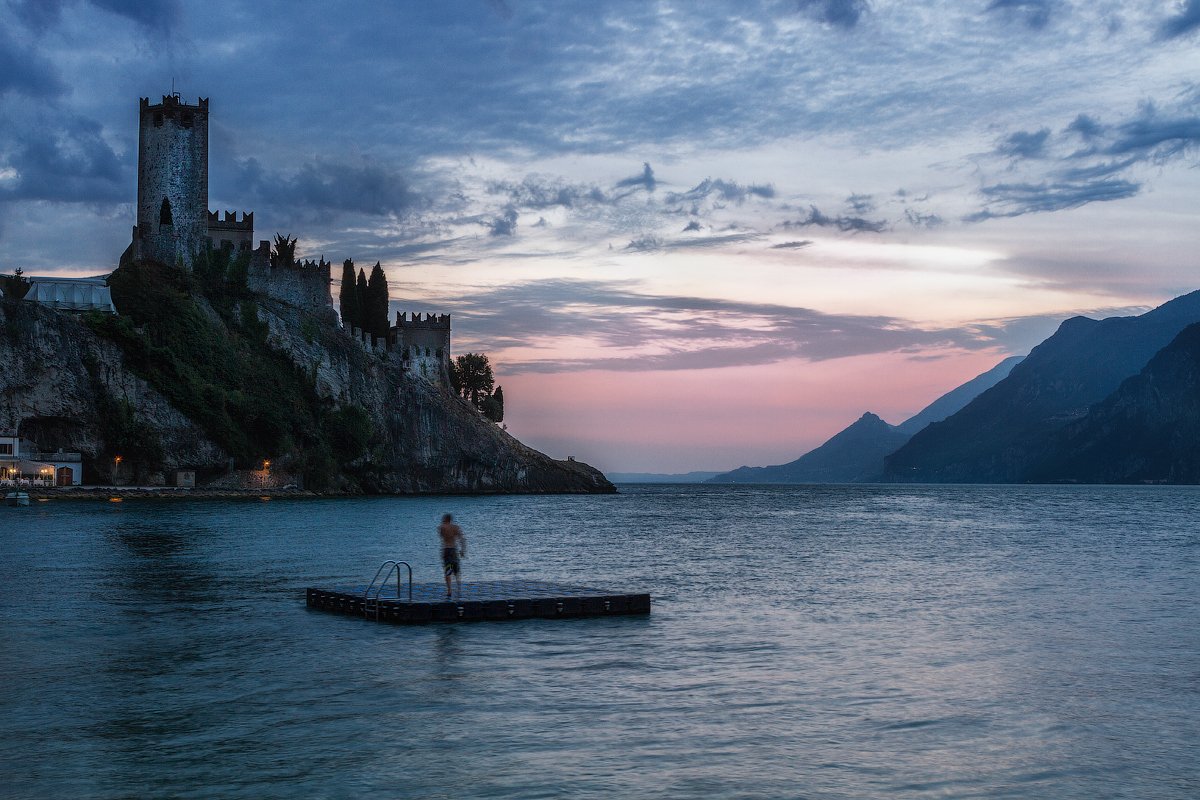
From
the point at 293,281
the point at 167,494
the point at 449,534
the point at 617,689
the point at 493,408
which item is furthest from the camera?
the point at 493,408

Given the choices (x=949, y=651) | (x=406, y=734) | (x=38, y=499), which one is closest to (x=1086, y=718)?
(x=949, y=651)

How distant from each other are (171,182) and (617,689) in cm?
14653

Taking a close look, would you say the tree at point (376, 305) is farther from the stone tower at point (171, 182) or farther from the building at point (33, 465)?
the building at point (33, 465)

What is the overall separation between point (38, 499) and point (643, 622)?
102467 mm

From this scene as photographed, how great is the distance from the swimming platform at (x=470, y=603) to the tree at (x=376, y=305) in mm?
139666

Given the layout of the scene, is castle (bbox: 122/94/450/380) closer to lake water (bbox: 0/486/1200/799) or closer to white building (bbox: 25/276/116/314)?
white building (bbox: 25/276/116/314)

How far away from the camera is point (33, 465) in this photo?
12362 cm

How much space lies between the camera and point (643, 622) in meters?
34.1

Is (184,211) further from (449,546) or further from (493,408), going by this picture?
(449,546)

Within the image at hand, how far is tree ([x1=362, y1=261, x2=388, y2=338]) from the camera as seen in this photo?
174 meters

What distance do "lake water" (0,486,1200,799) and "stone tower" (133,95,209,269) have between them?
109m

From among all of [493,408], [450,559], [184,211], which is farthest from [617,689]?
[493,408]

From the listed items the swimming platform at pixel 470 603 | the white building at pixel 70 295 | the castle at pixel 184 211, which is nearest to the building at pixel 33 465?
the white building at pixel 70 295

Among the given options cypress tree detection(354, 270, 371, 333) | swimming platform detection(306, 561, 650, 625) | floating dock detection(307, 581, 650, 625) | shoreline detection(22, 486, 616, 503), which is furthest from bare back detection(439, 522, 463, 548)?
cypress tree detection(354, 270, 371, 333)
